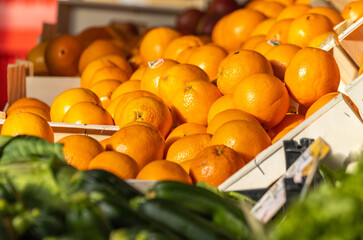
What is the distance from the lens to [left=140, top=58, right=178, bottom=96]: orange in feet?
7.30

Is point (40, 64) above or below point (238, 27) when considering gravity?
below

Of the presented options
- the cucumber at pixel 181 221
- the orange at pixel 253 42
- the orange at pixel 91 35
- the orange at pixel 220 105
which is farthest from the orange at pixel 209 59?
the orange at pixel 91 35

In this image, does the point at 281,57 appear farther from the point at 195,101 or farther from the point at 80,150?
the point at 80,150

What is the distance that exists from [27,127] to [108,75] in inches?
35.1

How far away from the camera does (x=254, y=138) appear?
5.29ft

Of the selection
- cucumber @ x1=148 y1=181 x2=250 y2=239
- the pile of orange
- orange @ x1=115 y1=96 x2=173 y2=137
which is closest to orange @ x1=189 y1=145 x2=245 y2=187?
the pile of orange

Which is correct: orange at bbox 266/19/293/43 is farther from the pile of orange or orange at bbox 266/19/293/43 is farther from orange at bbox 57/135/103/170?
orange at bbox 57/135/103/170

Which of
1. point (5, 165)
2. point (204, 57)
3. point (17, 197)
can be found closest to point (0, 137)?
point (5, 165)

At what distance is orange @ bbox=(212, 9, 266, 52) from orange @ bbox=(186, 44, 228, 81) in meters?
0.53

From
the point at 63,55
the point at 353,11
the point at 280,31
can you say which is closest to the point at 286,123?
the point at 280,31

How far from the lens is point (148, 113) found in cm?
186

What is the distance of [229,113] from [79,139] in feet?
1.72

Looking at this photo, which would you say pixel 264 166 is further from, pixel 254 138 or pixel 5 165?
pixel 5 165

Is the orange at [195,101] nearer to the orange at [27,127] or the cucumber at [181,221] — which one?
the orange at [27,127]
